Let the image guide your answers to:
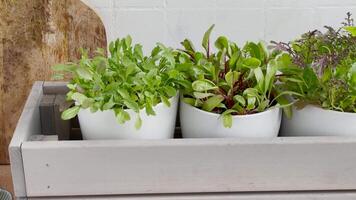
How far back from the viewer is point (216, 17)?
1.10 m

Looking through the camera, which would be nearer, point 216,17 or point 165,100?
point 165,100

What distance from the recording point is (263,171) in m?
0.71

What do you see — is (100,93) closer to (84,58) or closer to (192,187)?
(84,58)

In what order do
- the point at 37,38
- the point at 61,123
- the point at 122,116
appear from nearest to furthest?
the point at 122,116 → the point at 61,123 → the point at 37,38

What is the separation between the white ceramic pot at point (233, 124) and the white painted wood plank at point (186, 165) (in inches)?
1.3

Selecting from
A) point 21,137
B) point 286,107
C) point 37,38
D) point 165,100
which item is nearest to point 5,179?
point 37,38

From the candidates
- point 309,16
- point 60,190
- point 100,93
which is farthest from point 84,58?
point 309,16

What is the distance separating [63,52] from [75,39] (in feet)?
0.12

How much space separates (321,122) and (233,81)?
0.46ft

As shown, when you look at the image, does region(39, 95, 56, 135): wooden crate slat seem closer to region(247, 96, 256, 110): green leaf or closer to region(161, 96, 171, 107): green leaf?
region(161, 96, 171, 107): green leaf

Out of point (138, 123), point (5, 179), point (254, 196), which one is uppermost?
point (138, 123)

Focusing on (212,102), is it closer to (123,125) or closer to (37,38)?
(123,125)

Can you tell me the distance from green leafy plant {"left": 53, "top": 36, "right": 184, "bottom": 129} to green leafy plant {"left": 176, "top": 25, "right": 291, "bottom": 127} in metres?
0.03

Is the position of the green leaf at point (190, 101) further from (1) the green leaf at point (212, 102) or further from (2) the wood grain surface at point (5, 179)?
(2) the wood grain surface at point (5, 179)
